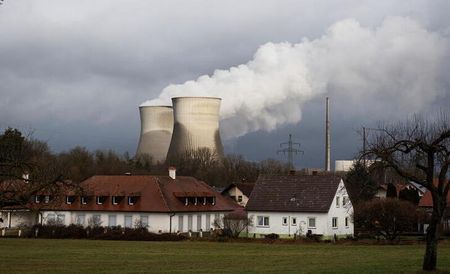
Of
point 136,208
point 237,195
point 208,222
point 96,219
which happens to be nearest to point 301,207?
point 208,222

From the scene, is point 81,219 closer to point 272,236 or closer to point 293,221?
point 272,236

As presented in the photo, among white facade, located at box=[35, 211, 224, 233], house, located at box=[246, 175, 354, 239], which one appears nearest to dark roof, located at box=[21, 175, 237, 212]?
white facade, located at box=[35, 211, 224, 233]

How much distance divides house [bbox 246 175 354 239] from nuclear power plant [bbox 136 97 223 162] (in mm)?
18694

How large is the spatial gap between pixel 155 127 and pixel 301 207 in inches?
1303

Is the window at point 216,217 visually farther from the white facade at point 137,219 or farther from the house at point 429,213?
the house at point 429,213

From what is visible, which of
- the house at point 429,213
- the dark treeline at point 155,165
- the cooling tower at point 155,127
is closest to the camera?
the house at point 429,213

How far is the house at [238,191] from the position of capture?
9231cm

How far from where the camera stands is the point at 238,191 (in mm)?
93188

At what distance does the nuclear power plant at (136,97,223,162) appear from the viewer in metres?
80.9

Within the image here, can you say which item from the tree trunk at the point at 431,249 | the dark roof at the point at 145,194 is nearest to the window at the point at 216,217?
the dark roof at the point at 145,194

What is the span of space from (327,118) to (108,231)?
142ft

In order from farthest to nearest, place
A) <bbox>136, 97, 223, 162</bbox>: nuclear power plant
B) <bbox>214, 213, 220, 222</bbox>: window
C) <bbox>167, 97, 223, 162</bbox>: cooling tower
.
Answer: <bbox>136, 97, 223, 162</bbox>: nuclear power plant, <bbox>167, 97, 223, 162</bbox>: cooling tower, <bbox>214, 213, 220, 222</bbox>: window

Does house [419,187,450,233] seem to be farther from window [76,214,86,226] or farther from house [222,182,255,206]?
window [76,214,86,226]

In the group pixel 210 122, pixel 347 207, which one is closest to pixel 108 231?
pixel 347 207
